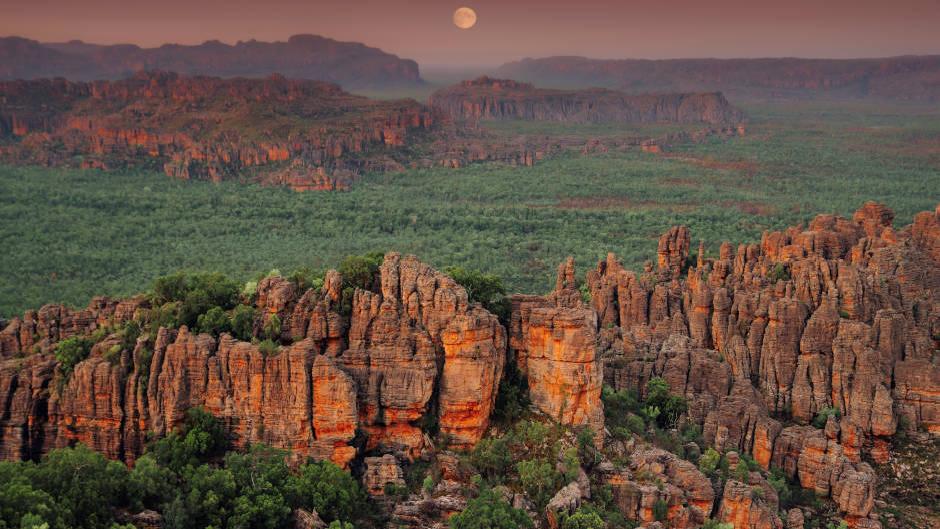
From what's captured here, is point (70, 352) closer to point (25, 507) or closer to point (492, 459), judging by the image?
point (25, 507)

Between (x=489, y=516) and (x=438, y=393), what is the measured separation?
6146mm

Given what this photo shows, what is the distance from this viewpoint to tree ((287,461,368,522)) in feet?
98.0

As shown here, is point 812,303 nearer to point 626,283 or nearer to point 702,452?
point 626,283

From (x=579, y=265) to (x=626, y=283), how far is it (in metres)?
35.2

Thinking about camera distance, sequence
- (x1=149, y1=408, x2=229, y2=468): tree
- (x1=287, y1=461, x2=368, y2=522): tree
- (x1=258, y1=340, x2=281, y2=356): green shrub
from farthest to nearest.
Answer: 1. (x1=258, y1=340, x2=281, y2=356): green shrub
2. (x1=149, y1=408, x2=229, y2=468): tree
3. (x1=287, y1=461, x2=368, y2=522): tree

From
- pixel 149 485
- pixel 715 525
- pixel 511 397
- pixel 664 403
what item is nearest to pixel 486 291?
pixel 511 397

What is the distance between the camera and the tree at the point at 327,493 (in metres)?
29.9

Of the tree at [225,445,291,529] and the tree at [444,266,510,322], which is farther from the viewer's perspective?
the tree at [444,266,510,322]

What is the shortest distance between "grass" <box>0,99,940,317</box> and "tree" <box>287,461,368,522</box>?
1934 inches

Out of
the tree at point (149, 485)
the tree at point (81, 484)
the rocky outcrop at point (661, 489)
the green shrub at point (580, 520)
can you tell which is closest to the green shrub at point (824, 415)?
the rocky outcrop at point (661, 489)

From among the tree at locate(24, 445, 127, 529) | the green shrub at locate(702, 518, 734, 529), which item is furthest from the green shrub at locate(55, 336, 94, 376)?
the green shrub at locate(702, 518, 734, 529)

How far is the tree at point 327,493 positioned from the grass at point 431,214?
49.1 meters

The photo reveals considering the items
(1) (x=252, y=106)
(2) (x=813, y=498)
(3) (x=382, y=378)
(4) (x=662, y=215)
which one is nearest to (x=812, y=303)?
(2) (x=813, y=498)

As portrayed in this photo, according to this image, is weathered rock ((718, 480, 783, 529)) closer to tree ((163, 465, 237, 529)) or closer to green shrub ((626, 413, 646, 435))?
green shrub ((626, 413, 646, 435))
